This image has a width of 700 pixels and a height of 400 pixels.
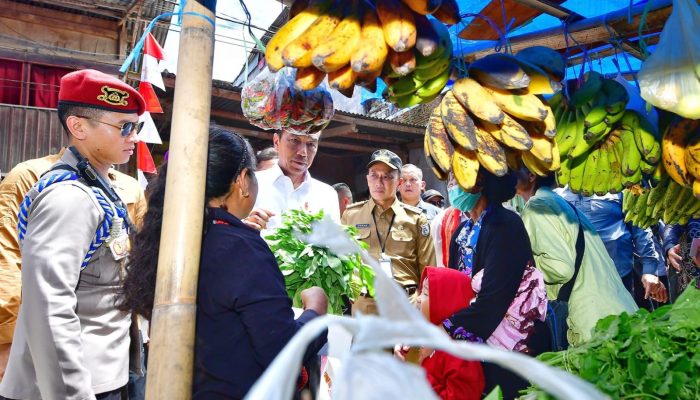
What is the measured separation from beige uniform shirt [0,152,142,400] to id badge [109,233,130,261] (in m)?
0.02

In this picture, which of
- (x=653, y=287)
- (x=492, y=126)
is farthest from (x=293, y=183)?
(x=653, y=287)

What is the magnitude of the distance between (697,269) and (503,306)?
246 cm

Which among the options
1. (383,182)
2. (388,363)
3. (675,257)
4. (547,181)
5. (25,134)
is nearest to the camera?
(388,363)

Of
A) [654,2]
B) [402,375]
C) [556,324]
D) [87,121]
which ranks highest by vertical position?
[654,2]

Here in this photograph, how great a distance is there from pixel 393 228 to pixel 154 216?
2.89 metres

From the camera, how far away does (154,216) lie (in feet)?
5.64

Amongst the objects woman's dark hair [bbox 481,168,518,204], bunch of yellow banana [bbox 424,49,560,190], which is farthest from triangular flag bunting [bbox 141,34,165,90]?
bunch of yellow banana [bbox 424,49,560,190]

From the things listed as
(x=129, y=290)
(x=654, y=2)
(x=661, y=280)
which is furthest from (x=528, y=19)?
(x=661, y=280)

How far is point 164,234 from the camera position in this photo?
121cm

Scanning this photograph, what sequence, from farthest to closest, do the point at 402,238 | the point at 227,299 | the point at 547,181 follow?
the point at 402,238, the point at 547,181, the point at 227,299

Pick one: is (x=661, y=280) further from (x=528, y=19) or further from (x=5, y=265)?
(x=5, y=265)

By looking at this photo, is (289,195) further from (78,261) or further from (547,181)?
(78,261)

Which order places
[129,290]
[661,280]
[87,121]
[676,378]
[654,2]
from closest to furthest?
[676,378] → [129,290] → [654,2] → [87,121] → [661,280]

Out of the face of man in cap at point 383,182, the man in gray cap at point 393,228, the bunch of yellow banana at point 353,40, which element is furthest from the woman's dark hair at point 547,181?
the face of man in cap at point 383,182
